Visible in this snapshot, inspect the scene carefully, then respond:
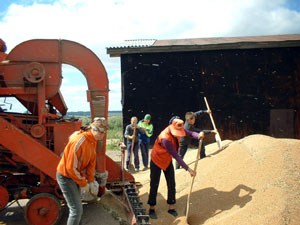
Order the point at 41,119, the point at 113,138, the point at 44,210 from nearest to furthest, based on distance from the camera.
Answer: the point at 44,210 < the point at 41,119 < the point at 113,138

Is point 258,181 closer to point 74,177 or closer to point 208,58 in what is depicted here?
point 74,177

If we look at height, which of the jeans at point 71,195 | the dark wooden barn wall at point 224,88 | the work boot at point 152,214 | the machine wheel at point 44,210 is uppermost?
the dark wooden barn wall at point 224,88

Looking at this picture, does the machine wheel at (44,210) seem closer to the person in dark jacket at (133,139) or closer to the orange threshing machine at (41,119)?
the orange threshing machine at (41,119)

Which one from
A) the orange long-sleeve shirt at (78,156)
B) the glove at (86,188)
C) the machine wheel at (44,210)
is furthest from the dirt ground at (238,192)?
the orange long-sleeve shirt at (78,156)

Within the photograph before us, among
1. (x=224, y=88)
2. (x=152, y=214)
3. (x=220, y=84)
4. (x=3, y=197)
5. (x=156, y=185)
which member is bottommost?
(x=152, y=214)

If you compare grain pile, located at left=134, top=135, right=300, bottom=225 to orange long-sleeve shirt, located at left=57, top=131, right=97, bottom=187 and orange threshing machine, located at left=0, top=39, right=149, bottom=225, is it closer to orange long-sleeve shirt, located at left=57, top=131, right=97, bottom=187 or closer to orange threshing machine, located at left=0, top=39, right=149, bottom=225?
orange threshing machine, located at left=0, top=39, right=149, bottom=225

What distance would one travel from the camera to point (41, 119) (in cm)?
445

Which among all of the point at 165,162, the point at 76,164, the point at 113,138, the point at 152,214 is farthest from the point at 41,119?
the point at 113,138

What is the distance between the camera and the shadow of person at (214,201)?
171 inches

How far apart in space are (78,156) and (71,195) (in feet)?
1.57

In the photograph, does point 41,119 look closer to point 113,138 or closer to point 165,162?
point 165,162

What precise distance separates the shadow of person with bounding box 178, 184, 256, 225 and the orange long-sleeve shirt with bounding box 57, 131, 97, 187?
2.01 metres

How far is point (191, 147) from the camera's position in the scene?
1075 cm

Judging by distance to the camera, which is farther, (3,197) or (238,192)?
(238,192)
